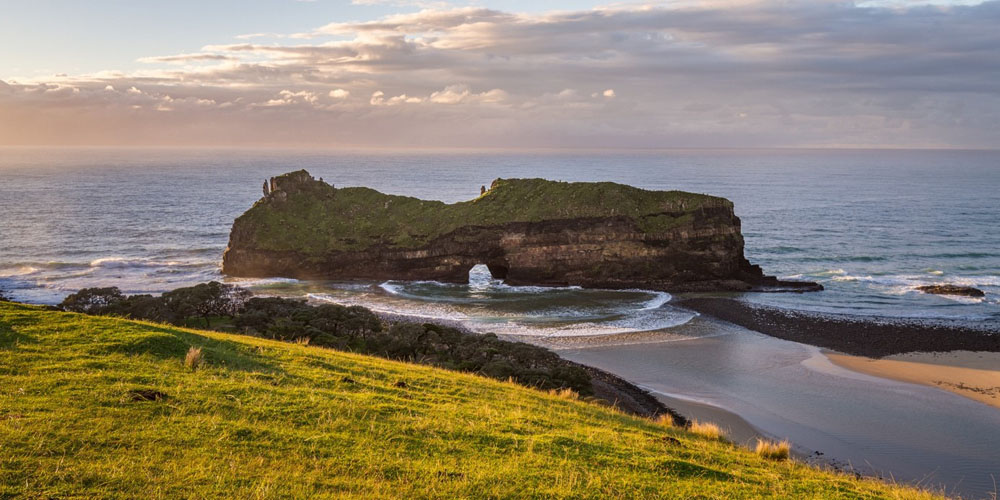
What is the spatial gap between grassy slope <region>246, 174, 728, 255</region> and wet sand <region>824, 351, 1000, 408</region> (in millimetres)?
25702

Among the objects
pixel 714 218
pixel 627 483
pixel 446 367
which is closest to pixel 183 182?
pixel 714 218

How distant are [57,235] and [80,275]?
97.7ft

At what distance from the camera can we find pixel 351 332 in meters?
Result: 32.7

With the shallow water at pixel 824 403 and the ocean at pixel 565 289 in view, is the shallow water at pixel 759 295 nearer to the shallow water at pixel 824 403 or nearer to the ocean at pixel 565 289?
the shallow water at pixel 824 403

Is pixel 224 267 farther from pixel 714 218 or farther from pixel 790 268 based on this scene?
pixel 790 268

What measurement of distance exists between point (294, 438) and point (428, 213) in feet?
190

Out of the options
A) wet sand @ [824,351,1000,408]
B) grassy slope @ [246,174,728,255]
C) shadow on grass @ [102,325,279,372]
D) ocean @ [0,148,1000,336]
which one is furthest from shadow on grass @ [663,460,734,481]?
grassy slope @ [246,174,728,255]

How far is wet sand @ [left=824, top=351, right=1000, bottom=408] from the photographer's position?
35.8 metres

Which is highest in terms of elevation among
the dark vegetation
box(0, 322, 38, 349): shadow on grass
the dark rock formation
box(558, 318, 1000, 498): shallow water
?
box(0, 322, 38, 349): shadow on grass

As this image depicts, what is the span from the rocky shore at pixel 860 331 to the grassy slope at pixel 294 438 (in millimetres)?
32055

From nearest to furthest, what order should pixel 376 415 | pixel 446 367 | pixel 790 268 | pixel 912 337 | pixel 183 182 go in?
pixel 376 415
pixel 446 367
pixel 912 337
pixel 790 268
pixel 183 182

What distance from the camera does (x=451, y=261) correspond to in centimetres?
6581

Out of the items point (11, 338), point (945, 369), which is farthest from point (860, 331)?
point (11, 338)

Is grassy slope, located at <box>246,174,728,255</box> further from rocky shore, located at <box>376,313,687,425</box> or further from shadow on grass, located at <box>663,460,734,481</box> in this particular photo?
shadow on grass, located at <box>663,460,734,481</box>
